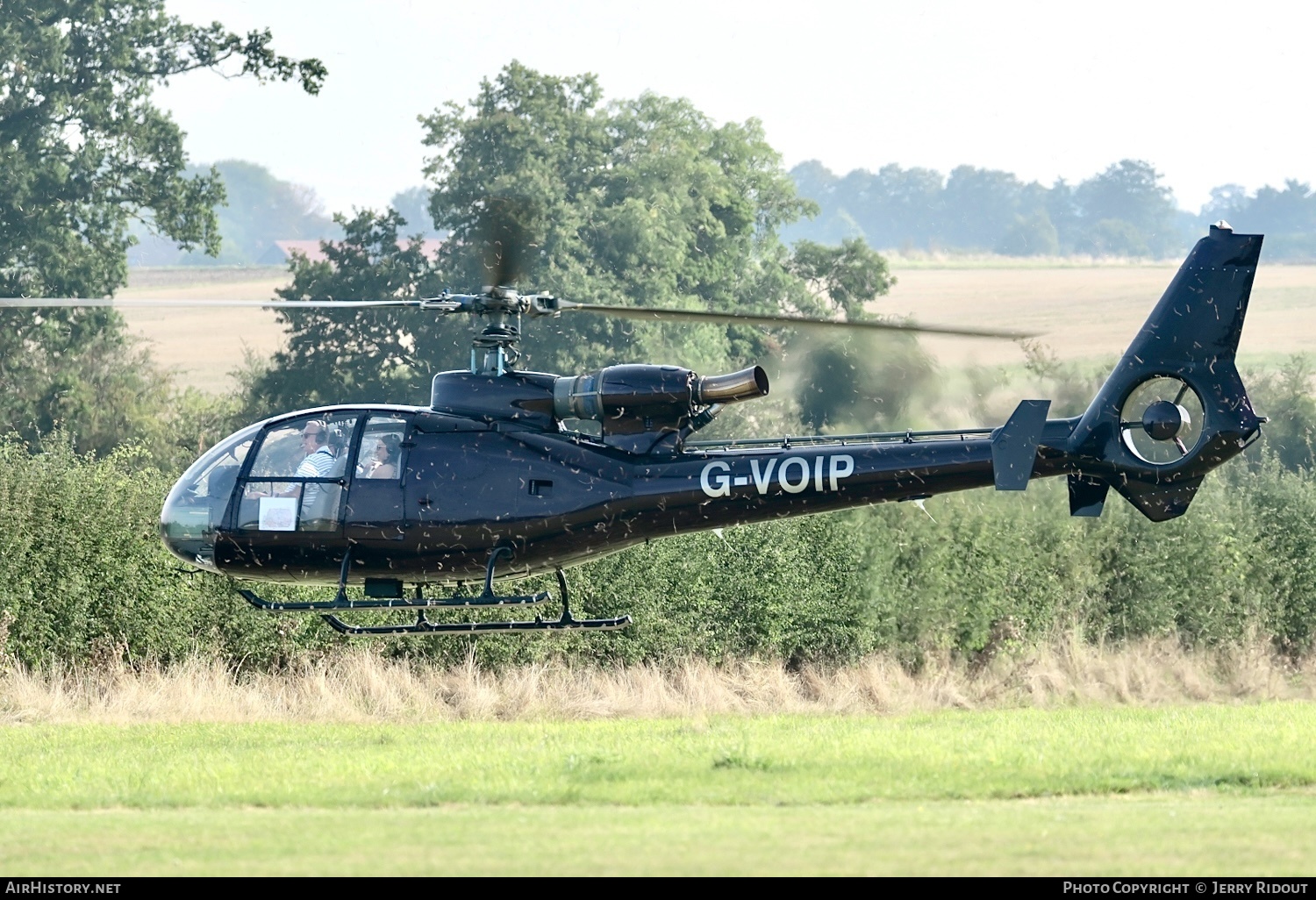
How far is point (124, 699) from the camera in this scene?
22562 millimetres

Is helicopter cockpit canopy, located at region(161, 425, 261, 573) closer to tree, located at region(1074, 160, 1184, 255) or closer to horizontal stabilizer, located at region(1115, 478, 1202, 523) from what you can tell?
horizontal stabilizer, located at region(1115, 478, 1202, 523)

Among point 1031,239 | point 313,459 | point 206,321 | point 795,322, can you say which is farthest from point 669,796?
point 1031,239

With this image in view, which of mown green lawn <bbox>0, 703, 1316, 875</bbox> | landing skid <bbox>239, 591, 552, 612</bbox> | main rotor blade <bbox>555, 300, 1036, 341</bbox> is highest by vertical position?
main rotor blade <bbox>555, 300, 1036, 341</bbox>

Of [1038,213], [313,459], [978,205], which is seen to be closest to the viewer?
[313,459]

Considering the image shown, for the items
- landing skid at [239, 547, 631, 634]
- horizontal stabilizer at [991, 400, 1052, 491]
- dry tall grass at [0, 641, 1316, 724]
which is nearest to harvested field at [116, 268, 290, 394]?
dry tall grass at [0, 641, 1316, 724]

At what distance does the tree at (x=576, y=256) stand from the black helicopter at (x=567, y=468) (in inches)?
1120

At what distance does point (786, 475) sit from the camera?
14.4 meters

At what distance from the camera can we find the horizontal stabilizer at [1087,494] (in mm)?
14492

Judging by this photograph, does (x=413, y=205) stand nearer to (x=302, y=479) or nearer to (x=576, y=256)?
(x=576, y=256)

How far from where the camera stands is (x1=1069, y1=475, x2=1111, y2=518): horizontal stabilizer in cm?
1449

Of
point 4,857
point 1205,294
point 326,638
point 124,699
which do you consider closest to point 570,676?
point 326,638

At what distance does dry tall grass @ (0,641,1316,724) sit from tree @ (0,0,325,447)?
21853mm

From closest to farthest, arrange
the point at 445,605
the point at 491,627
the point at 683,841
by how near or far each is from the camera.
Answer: the point at 683,841, the point at 445,605, the point at 491,627

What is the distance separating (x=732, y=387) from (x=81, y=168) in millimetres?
34208
